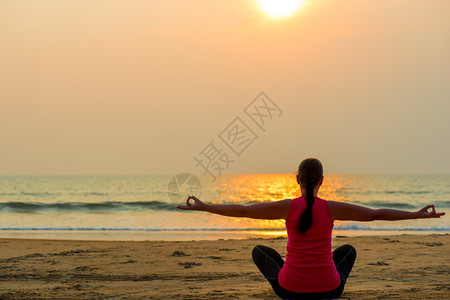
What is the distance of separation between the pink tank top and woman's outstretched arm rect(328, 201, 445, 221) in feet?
0.25

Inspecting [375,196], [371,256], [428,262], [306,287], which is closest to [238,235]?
[371,256]

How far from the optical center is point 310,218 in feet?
14.7

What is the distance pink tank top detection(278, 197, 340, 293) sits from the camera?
14.8ft

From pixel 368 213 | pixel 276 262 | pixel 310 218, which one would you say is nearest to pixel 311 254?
pixel 310 218

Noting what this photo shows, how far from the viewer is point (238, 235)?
54.5 feet

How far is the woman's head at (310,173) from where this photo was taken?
14.7 feet

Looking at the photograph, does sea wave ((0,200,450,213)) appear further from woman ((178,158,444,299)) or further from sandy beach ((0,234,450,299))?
woman ((178,158,444,299))

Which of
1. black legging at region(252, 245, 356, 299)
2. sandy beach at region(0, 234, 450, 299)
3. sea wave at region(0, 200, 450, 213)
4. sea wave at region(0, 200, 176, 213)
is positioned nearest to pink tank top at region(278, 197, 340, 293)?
black legging at region(252, 245, 356, 299)

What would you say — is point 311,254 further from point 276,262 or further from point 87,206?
Answer: point 87,206

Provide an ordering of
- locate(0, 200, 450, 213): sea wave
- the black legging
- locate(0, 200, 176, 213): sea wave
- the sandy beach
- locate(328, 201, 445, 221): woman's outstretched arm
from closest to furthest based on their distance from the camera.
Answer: locate(328, 201, 445, 221): woman's outstretched arm
the black legging
the sandy beach
locate(0, 200, 450, 213): sea wave
locate(0, 200, 176, 213): sea wave

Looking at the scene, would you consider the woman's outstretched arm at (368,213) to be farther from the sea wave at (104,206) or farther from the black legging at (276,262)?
the sea wave at (104,206)

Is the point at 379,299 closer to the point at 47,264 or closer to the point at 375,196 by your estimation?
the point at 47,264

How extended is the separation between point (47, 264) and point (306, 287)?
5956 millimetres

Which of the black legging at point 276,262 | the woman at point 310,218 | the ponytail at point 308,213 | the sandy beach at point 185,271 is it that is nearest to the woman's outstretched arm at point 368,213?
the woman at point 310,218
